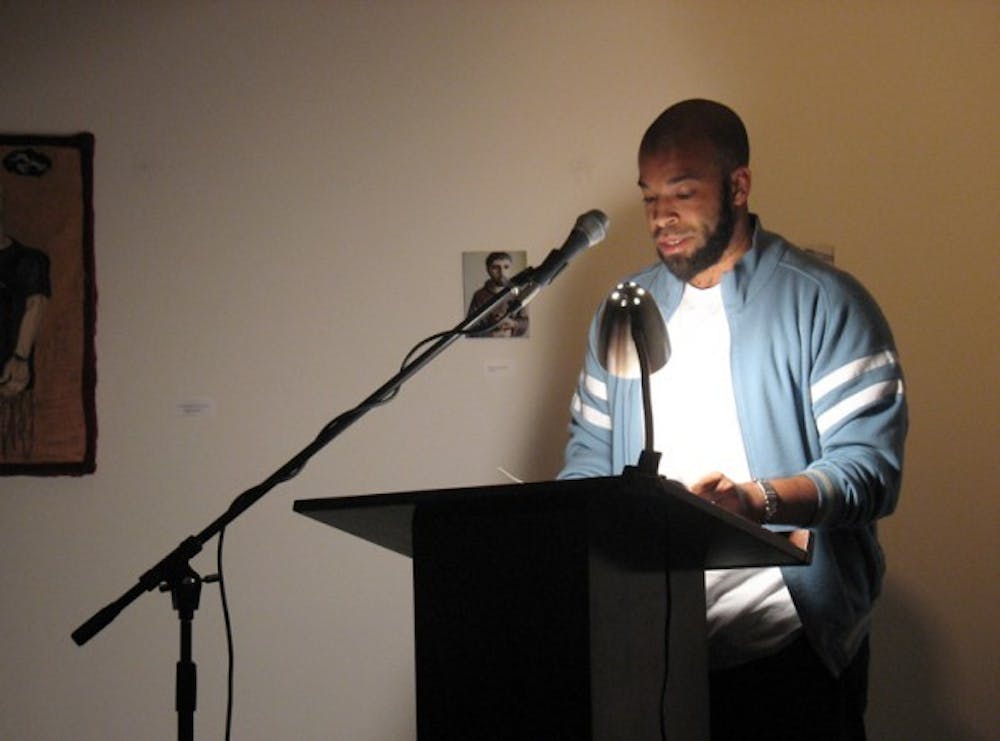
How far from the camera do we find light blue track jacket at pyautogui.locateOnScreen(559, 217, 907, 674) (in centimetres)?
197

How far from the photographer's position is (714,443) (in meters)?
2.22

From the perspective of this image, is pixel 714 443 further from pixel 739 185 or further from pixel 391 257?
pixel 391 257

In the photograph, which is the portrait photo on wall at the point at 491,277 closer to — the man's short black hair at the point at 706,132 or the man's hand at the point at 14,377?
the man's short black hair at the point at 706,132

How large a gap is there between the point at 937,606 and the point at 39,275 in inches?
88.1

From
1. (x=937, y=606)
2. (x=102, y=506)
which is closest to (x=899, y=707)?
(x=937, y=606)

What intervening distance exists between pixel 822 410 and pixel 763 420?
111mm

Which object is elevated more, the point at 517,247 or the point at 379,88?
the point at 379,88

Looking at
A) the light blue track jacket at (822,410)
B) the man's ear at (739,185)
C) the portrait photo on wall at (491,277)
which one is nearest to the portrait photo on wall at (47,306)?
the portrait photo on wall at (491,277)

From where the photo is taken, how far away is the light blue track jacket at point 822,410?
1.97 metres

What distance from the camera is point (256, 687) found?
263 cm

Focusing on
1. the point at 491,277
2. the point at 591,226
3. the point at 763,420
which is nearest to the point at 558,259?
the point at 591,226

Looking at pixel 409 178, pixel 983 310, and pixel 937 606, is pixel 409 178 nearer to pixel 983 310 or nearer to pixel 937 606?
pixel 983 310

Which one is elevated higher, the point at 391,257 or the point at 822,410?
the point at 391,257

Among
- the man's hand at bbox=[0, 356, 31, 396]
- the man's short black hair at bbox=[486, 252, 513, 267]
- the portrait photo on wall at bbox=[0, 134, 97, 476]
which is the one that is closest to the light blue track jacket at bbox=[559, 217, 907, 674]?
the man's short black hair at bbox=[486, 252, 513, 267]
